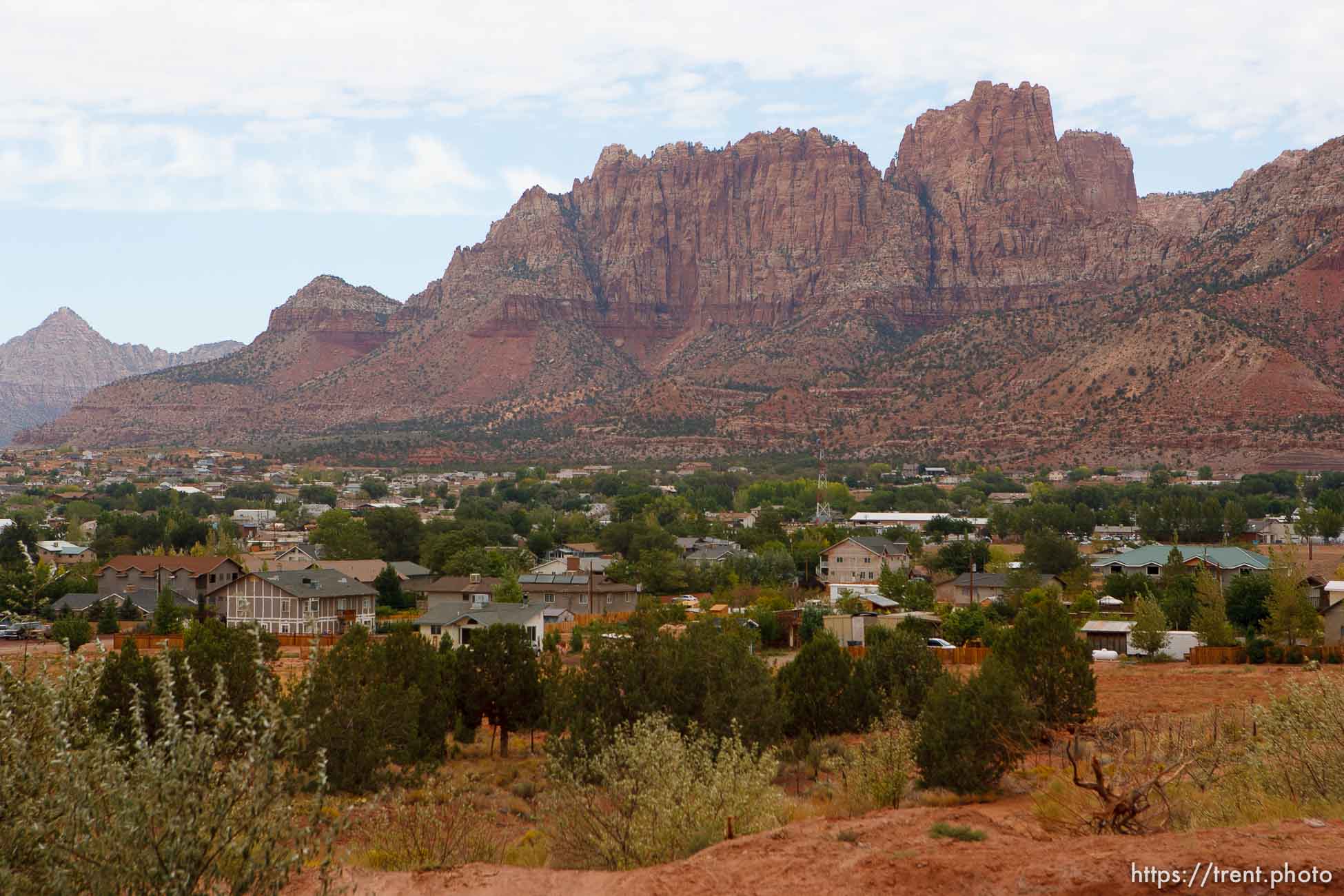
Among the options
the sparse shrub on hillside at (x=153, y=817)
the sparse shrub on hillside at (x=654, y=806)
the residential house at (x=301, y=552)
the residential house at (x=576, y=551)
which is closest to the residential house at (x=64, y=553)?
the residential house at (x=301, y=552)

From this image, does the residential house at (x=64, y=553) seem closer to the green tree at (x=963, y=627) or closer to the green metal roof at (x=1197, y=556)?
the green tree at (x=963, y=627)

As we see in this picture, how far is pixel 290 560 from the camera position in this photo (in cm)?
7650

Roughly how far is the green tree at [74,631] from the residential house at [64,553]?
76.4ft

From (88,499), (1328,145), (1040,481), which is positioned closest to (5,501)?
(88,499)

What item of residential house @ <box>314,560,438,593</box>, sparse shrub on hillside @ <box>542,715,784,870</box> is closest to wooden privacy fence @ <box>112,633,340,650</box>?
residential house @ <box>314,560,438,593</box>

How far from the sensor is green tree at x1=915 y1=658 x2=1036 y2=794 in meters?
25.1

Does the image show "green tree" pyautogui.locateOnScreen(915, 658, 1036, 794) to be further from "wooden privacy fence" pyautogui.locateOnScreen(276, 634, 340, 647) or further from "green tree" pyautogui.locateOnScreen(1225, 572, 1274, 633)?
"green tree" pyautogui.locateOnScreen(1225, 572, 1274, 633)

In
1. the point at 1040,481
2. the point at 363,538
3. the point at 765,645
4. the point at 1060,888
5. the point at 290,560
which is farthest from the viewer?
the point at 1040,481

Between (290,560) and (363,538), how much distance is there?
24.8 feet

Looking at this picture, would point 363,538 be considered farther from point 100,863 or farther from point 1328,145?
point 1328,145

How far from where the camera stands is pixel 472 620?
54906 mm

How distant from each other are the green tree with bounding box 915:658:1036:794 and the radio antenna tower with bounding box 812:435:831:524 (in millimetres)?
76376

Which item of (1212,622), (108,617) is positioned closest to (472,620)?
(108,617)

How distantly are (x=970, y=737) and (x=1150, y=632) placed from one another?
1098 inches
